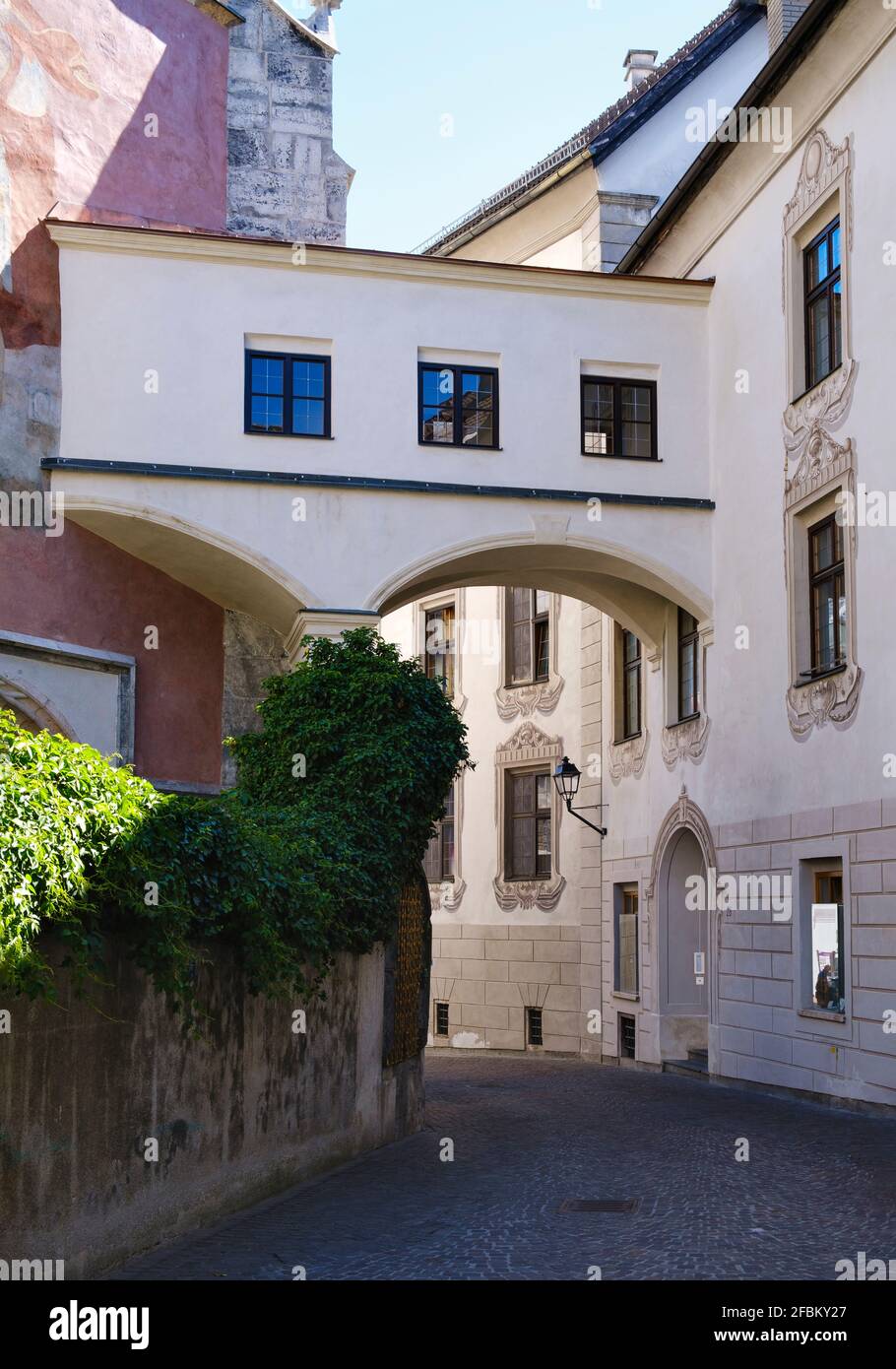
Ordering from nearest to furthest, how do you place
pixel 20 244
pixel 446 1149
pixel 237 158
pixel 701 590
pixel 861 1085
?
pixel 446 1149 < pixel 861 1085 < pixel 20 244 < pixel 701 590 < pixel 237 158

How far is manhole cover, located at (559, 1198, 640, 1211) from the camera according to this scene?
10562 millimetres

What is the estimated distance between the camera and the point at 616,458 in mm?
21984

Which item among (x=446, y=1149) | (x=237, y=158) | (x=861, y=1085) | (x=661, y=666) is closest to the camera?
(x=446, y=1149)

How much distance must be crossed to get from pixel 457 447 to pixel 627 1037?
9.88m

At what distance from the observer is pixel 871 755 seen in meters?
16.4

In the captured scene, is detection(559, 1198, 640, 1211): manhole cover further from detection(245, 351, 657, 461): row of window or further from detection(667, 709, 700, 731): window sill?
detection(245, 351, 657, 461): row of window

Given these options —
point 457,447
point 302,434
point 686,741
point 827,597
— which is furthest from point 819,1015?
point 302,434

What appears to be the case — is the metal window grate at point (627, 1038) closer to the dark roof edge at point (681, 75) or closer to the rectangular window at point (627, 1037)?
the rectangular window at point (627, 1037)

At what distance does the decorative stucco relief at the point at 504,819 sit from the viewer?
29.2 meters

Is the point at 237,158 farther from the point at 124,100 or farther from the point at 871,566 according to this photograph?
the point at 871,566

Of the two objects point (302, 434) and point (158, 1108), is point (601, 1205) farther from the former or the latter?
point (302, 434)

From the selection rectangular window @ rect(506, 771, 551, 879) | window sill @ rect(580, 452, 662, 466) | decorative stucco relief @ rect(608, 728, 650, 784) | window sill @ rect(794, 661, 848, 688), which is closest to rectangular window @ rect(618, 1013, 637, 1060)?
decorative stucco relief @ rect(608, 728, 650, 784)
